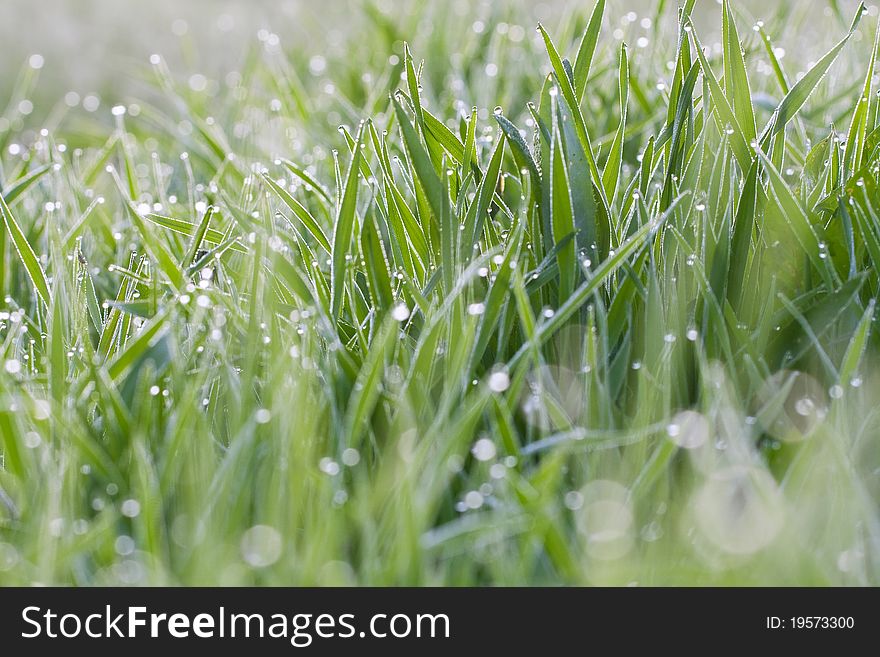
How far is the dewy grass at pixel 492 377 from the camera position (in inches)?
29.4

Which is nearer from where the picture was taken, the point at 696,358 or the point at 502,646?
the point at 502,646

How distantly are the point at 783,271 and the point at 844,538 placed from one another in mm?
368

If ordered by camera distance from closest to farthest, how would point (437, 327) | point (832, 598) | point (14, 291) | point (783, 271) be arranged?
1. point (832, 598)
2. point (437, 327)
3. point (783, 271)
4. point (14, 291)

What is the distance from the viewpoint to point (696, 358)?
94 cm

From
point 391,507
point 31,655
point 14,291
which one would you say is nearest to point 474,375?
point 391,507

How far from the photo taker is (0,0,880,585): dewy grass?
29.4 inches

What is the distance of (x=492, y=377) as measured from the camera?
821 mm

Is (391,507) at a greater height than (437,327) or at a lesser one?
lesser

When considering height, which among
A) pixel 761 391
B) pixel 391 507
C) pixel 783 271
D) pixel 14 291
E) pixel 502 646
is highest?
pixel 14 291

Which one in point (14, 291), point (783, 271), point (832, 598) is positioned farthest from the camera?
point (14, 291)

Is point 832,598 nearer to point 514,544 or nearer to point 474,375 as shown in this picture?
point 514,544

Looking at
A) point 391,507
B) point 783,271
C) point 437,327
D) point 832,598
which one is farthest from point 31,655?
point 783,271

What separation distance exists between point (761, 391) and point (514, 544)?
29 cm

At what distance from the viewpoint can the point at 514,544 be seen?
0.78 meters
